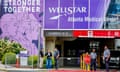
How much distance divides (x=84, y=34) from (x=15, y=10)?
28.5ft

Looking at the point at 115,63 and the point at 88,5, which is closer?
the point at 115,63

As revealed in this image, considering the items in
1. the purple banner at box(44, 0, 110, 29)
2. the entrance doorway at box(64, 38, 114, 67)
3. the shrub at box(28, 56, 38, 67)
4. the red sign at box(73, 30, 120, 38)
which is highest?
the purple banner at box(44, 0, 110, 29)

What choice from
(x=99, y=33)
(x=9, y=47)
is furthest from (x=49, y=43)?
(x=99, y=33)

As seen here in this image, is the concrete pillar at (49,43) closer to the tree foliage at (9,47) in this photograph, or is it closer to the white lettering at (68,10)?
the tree foliage at (9,47)

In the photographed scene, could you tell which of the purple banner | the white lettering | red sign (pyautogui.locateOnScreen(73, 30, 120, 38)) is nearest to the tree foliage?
the purple banner

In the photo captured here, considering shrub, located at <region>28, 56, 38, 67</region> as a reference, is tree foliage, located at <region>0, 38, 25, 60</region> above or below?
above

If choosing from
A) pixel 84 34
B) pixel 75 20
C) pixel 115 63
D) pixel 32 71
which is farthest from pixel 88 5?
pixel 32 71

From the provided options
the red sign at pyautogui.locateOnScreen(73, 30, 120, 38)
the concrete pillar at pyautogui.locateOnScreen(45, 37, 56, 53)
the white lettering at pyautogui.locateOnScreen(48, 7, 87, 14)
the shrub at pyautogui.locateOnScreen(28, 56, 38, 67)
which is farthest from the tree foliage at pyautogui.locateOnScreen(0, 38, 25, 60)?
the red sign at pyautogui.locateOnScreen(73, 30, 120, 38)

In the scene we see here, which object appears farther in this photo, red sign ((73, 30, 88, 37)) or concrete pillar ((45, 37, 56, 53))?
concrete pillar ((45, 37, 56, 53))

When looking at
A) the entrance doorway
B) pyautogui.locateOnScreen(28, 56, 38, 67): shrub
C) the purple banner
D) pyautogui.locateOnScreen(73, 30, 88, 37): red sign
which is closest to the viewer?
pyautogui.locateOnScreen(28, 56, 38, 67): shrub

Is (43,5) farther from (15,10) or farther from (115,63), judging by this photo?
(115,63)

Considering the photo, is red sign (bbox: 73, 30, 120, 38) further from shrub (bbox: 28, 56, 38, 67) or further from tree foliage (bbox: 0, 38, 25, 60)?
tree foliage (bbox: 0, 38, 25, 60)

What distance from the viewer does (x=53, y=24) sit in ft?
150

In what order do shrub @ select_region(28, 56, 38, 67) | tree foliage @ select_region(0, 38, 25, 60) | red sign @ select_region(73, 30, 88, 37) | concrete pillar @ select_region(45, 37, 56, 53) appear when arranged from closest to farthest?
shrub @ select_region(28, 56, 38, 67), red sign @ select_region(73, 30, 88, 37), tree foliage @ select_region(0, 38, 25, 60), concrete pillar @ select_region(45, 37, 56, 53)
